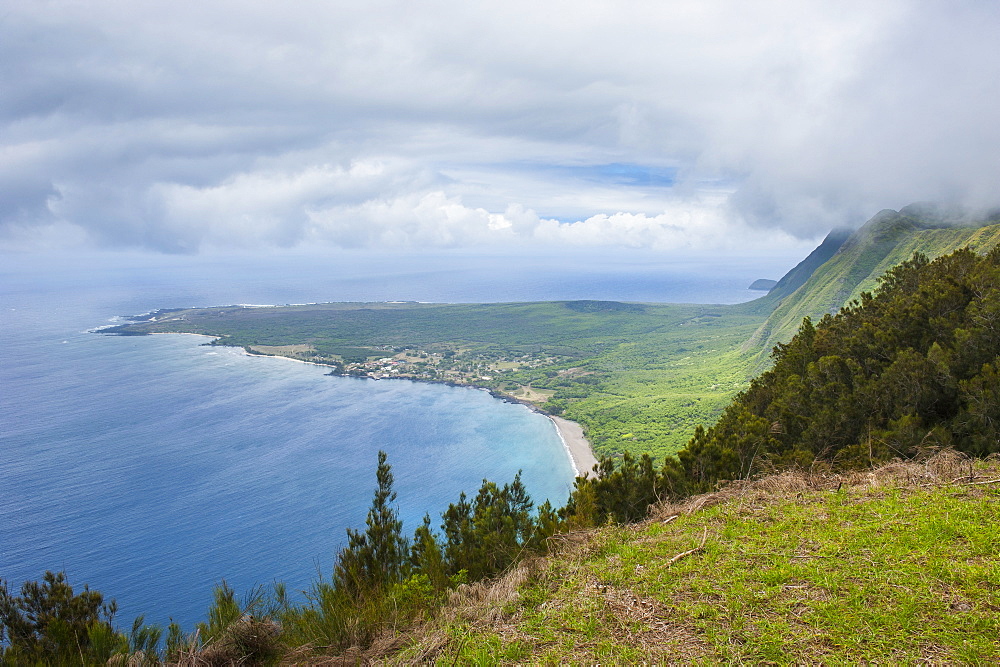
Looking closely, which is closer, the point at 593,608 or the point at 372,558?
the point at 593,608

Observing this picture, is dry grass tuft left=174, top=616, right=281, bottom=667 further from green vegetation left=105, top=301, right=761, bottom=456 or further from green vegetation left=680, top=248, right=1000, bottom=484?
green vegetation left=105, top=301, right=761, bottom=456

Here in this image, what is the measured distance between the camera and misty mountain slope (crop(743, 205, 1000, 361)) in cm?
6203

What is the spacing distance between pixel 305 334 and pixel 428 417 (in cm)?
6592

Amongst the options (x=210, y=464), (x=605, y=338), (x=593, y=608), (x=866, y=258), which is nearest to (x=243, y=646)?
(x=593, y=608)

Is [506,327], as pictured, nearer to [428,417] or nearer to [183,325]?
[428,417]

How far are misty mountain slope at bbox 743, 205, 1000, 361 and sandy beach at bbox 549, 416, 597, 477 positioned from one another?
26583 mm

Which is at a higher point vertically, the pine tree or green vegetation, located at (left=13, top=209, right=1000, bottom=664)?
green vegetation, located at (left=13, top=209, right=1000, bottom=664)

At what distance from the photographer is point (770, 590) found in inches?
180

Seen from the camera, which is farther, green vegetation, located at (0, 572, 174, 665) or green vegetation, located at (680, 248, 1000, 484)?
green vegetation, located at (680, 248, 1000, 484)

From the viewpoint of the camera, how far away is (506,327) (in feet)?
433

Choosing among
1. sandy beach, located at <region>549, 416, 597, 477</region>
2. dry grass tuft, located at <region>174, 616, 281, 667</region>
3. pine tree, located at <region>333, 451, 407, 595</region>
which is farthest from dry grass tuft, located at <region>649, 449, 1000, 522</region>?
sandy beach, located at <region>549, 416, 597, 477</region>

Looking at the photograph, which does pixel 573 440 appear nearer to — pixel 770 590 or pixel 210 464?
pixel 210 464

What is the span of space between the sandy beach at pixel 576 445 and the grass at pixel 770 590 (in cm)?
3899

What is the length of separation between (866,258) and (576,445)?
1915 inches
